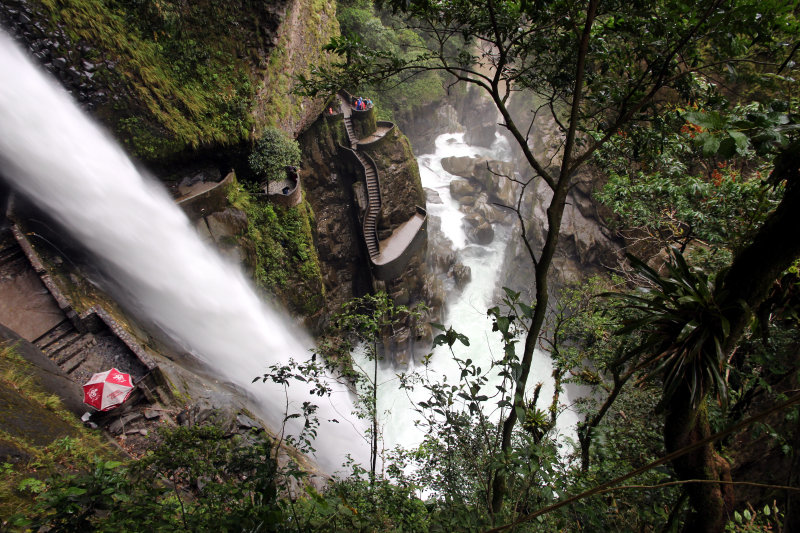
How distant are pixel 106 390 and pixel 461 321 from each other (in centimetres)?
1542

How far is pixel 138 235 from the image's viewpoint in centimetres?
894

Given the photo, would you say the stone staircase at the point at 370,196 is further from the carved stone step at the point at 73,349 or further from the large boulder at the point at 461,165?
the large boulder at the point at 461,165

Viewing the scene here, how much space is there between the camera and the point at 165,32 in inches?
384

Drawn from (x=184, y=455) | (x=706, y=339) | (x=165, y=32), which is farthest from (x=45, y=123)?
(x=706, y=339)

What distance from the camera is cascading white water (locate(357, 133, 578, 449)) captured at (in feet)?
47.8

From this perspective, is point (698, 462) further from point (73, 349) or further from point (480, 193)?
point (480, 193)

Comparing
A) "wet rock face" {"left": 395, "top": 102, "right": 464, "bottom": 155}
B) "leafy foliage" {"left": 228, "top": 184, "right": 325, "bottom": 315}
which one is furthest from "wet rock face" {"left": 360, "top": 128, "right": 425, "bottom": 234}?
"wet rock face" {"left": 395, "top": 102, "right": 464, "bottom": 155}

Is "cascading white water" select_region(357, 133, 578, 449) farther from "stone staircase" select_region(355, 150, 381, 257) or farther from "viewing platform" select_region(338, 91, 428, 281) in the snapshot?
"stone staircase" select_region(355, 150, 381, 257)

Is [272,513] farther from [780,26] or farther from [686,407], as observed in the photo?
[780,26]

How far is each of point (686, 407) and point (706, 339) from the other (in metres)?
0.53

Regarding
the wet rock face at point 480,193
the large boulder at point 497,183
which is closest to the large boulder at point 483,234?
the wet rock face at point 480,193

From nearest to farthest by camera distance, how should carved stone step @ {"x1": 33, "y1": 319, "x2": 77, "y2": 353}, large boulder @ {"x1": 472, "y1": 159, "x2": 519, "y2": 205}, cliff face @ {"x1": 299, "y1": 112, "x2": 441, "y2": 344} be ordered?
carved stone step @ {"x1": 33, "y1": 319, "x2": 77, "y2": 353} → cliff face @ {"x1": 299, "y1": 112, "x2": 441, "y2": 344} → large boulder @ {"x1": 472, "y1": 159, "x2": 519, "y2": 205}

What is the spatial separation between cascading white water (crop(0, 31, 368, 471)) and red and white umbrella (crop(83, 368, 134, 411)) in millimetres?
3069

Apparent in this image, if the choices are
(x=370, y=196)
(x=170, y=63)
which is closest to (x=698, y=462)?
(x=170, y=63)
